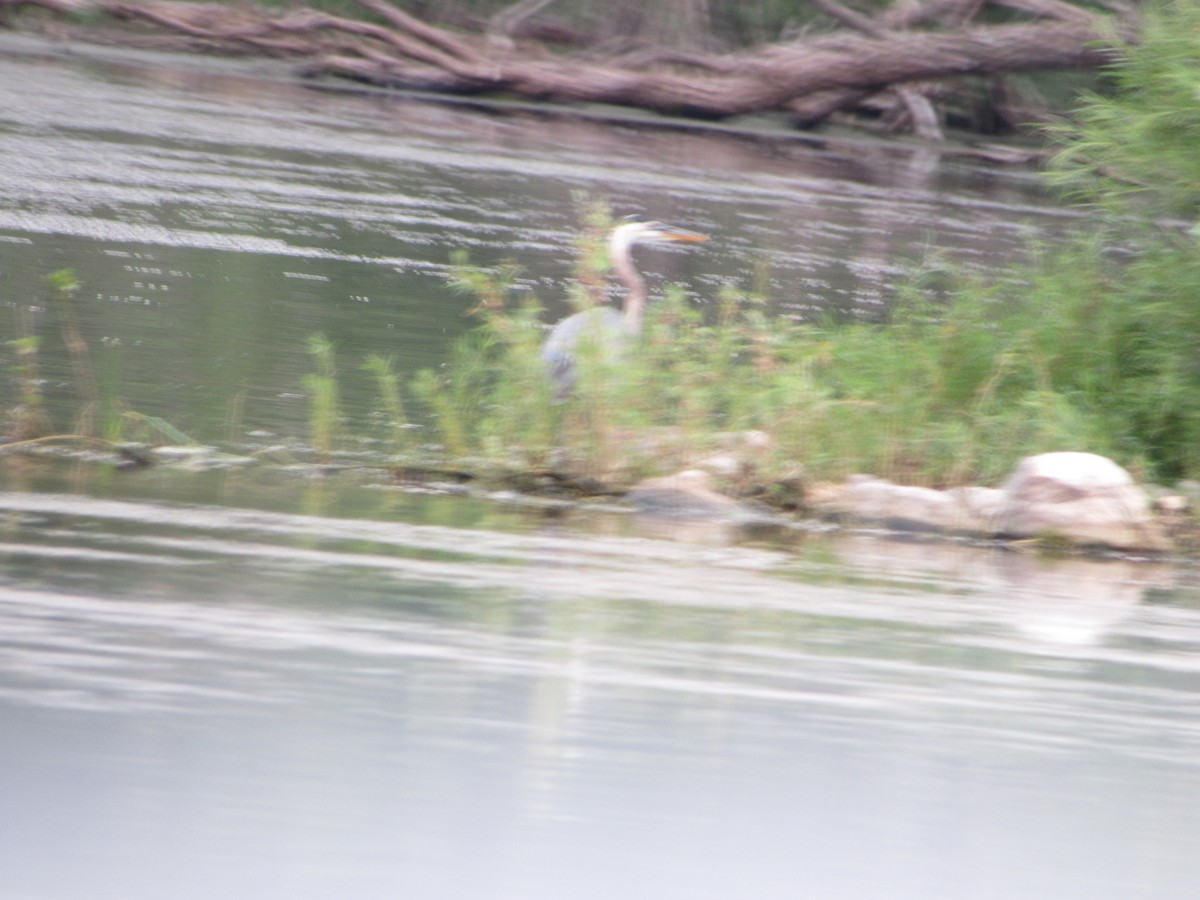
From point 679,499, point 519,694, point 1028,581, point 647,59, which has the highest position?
point 647,59

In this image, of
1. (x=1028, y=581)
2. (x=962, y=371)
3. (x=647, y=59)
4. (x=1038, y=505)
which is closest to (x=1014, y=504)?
(x=1038, y=505)

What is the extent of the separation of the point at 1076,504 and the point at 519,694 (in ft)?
11.7

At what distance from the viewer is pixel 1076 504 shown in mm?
7453

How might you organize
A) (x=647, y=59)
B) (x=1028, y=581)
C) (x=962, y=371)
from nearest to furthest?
(x=1028, y=581)
(x=962, y=371)
(x=647, y=59)

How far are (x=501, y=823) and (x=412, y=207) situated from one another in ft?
48.5

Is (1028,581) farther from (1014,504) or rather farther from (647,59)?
(647,59)

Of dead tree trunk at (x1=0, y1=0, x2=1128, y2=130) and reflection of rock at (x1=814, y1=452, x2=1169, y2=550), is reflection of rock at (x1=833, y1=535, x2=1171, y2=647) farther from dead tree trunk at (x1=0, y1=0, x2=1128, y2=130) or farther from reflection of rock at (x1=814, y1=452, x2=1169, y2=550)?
dead tree trunk at (x1=0, y1=0, x2=1128, y2=130)

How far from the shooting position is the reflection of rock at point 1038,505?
7.46m

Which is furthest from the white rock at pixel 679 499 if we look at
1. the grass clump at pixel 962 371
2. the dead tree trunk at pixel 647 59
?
the dead tree trunk at pixel 647 59

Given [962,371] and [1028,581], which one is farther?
[962,371]

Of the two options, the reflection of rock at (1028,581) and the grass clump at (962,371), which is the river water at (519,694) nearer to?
the reflection of rock at (1028,581)

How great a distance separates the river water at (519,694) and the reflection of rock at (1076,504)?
19 cm

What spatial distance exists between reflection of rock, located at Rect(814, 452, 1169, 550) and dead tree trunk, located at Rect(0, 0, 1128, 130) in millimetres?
21127

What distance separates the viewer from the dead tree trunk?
2788 cm
